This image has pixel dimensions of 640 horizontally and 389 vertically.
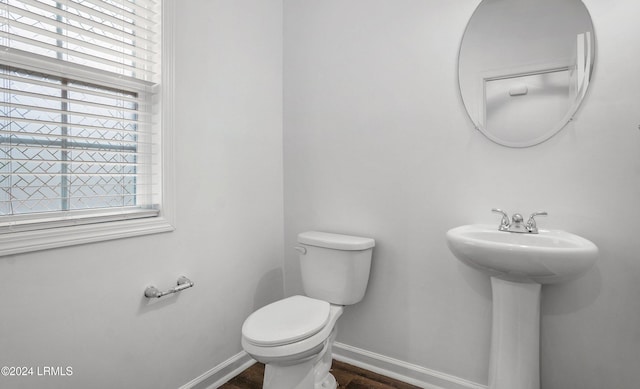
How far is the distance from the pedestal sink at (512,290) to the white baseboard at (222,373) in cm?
128

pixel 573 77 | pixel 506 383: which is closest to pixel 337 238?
pixel 506 383

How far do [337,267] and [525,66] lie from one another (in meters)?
1.30

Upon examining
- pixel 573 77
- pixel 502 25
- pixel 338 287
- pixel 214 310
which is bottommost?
pixel 214 310

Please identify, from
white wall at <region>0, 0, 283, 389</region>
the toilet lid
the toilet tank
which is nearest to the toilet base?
the toilet lid

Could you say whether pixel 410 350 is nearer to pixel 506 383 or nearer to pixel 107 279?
pixel 506 383

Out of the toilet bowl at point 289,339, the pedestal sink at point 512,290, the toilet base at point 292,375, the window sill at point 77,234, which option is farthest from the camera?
the toilet base at point 292,375

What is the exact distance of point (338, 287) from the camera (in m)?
1.77

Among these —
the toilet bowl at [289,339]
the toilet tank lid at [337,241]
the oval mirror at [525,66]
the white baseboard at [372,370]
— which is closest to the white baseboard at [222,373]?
the white baseboard at [372,370]

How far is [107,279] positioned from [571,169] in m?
1.96

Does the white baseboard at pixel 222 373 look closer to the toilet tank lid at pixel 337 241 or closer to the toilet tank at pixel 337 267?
the toilet tank at pixel 337 267

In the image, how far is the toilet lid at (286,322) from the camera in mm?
1343

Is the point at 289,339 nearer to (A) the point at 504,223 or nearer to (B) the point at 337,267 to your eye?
(B) the point at 337,267

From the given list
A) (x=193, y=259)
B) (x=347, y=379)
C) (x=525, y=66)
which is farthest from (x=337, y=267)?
(x=525, y=66)

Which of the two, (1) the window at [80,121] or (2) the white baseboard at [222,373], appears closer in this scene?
(1) the window at [80,121]
